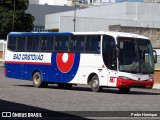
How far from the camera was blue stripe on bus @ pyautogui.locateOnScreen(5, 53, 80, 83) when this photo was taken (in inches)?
1141

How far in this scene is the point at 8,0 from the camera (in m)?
72.9

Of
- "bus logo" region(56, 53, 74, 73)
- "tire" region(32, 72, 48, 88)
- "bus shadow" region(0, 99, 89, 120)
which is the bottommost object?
"tire" region(32, 72, 48, 88)

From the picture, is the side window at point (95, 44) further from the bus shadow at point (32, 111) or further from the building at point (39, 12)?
the building at point (39, 12)

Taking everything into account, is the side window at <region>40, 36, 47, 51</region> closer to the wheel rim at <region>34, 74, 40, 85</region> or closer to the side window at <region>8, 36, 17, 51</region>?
the wheel rim at <region>34, 74, 40, 85</region>

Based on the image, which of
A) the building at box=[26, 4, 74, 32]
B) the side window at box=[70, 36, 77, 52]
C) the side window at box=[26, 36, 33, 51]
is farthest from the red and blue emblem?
the building at box=[26, 4, 74, 32]

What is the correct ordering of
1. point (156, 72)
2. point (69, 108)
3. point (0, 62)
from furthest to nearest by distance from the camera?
point (0, 62), point (156, 72), point (69, 108)

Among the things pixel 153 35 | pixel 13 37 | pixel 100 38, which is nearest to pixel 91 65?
pixel 100 38

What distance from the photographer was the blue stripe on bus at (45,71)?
29.0m

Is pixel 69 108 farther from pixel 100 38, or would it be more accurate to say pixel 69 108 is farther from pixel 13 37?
pixel 13 37

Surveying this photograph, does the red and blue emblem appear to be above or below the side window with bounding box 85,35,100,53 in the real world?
below

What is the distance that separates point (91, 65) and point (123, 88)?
1.96 metres

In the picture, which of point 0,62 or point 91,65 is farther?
point 0,62

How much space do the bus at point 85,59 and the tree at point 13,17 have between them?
132 ft

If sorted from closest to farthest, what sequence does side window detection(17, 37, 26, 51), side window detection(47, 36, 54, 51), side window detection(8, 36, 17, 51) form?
side window detection(47, 36, 54, 51) → side window detection(17, 37, 26, 51) → side window detection(8, 36, 17, 51)
